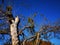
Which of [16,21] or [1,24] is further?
[1,24]

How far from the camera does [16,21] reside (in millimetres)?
13578

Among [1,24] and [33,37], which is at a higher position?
[1,24]

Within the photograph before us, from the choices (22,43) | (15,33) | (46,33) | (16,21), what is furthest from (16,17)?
(46,33)

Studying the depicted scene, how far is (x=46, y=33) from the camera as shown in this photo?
15.9 m

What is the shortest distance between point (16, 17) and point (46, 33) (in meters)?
3.39

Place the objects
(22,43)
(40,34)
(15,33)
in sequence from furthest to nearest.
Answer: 1. (40,34)
2. (22,43)
3. (15,33)

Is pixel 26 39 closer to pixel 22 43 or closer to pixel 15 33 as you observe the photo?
pixel 22 43

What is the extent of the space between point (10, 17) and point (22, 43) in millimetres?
2134

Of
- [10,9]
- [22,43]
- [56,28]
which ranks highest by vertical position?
[10,9]

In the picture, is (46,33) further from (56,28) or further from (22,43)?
(22,43)

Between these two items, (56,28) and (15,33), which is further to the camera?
(56,28)

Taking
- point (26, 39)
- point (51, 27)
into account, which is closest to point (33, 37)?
point (26, 39)

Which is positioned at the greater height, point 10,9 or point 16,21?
point 10,9

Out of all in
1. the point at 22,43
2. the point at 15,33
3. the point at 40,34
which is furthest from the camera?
the point at 40,34
